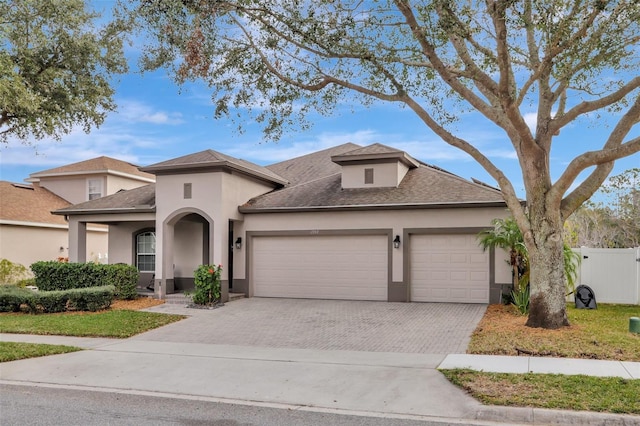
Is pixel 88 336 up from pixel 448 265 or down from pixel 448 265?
down

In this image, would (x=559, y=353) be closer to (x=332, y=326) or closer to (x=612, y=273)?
(x=332, y=326)

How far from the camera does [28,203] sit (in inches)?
1038

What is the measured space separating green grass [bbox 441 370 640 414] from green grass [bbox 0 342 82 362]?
7.13m

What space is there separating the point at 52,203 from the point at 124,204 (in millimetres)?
10288

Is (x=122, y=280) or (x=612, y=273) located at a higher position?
(x=612, y=273)

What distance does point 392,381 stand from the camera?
7.73 meters

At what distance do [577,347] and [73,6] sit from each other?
18.4 m

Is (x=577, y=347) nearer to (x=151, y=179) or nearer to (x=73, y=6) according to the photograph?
(x=73, y=6)

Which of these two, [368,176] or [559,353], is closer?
[559,353]

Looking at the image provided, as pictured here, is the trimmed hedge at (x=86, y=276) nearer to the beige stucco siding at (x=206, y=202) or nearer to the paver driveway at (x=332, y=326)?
the beige stucco siding at (x=206, y=202)

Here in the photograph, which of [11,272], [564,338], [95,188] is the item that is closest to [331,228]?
[564,338]

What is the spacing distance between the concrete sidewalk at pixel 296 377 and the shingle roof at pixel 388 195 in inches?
305

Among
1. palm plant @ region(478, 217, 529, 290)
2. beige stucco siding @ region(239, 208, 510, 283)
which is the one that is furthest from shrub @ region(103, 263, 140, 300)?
palm plant @ region(478, 217, 529, 290)

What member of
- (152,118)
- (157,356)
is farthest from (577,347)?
(152,118)
